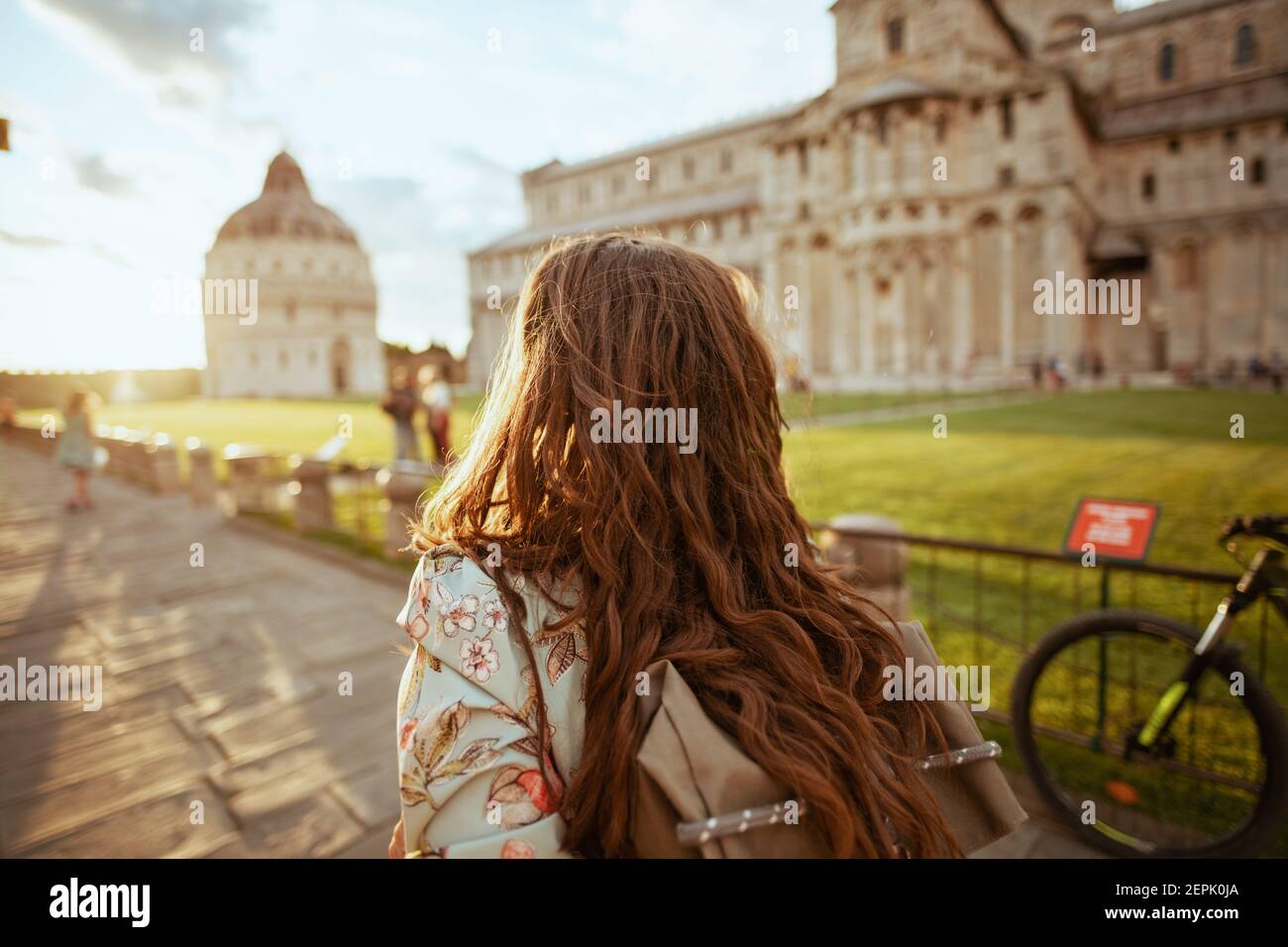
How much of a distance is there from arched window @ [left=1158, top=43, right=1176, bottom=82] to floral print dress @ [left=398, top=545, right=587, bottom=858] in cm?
6155

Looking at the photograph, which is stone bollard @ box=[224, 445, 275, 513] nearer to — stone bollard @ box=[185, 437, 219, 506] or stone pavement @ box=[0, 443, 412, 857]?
stone bollard @ box=[185, 437, 219, 506]

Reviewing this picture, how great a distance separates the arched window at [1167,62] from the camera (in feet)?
149

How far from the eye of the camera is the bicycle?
268 cm

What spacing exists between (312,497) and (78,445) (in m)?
5.63

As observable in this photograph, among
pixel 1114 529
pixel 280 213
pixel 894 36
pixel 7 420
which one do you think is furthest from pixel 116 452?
pixel 280 213

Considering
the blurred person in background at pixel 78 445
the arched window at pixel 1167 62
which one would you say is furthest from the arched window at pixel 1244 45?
the blurred person in background at pixel 78 445

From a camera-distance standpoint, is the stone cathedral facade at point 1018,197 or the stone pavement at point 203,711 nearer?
the stone pavement at point 203,711

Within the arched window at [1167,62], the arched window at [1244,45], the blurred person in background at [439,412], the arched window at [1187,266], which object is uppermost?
the arched window at [1167,62]

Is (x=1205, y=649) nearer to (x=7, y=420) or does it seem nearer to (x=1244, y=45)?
(x=7, y=420)

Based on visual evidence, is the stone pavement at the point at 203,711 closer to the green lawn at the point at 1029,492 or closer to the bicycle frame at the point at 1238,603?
the green lawn at the point at 1029,492

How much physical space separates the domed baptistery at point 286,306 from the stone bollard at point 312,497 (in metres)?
63.7

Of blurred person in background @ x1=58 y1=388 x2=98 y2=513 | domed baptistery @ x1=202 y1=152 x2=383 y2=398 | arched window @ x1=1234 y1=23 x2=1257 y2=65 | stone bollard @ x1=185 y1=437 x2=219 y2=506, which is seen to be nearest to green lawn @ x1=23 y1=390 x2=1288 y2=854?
stone bollard @ x1=185 y1=437 x2=219 y2=506

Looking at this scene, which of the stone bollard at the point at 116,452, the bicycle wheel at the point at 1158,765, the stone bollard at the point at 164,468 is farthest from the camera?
the stone bollard at the point at 116,452

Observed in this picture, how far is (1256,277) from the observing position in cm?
4128
